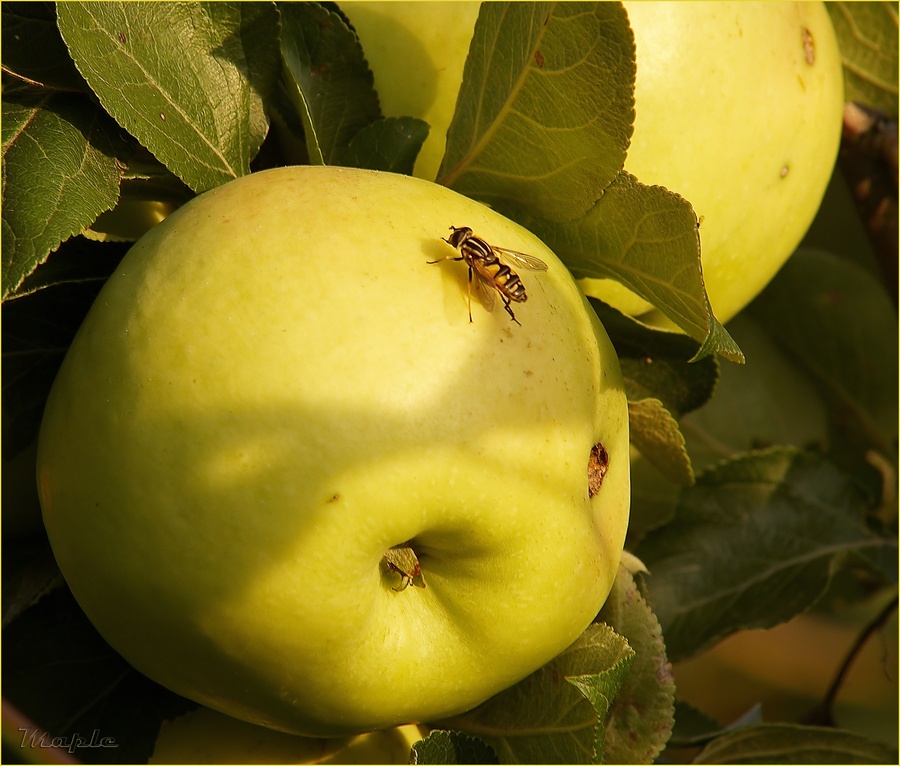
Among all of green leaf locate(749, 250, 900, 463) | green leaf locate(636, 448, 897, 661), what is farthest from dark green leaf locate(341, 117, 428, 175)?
A: green leaf locate(749, 250, 900, 463)

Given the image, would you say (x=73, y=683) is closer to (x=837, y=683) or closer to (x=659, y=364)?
(x=659, y=364)

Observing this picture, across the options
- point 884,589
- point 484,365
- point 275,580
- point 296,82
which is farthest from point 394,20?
point 884,589

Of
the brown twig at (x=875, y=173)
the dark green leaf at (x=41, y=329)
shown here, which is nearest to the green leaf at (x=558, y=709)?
the dark green leaf at (x=41, y=329)

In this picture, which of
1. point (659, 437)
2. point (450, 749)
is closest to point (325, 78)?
point (659, 437)

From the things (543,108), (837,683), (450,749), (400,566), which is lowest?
(837,683)

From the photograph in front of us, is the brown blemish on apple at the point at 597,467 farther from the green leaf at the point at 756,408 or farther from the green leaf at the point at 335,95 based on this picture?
the green leaf at the point at 756,408

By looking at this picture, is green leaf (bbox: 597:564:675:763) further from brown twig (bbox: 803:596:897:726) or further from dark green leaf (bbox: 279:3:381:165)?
brown twig (bbox: 803:596:897:726)
